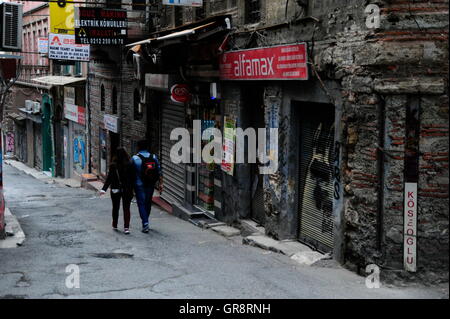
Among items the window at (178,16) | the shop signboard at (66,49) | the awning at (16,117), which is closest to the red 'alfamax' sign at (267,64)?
the window at (178,16)

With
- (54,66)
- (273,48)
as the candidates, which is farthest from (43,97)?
(273,48)

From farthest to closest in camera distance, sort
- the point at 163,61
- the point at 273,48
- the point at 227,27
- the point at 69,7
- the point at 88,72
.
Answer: the point at 88,72 < the point at 69,7 < the point at 163,61 < the point at 227,27 < the point at 273,48

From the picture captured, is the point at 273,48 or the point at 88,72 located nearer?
the point at 273,48

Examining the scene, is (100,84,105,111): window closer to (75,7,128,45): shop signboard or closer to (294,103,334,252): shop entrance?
(75,7,128,45): shop signboard

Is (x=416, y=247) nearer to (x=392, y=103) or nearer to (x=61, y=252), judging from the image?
(x=392, y=103)

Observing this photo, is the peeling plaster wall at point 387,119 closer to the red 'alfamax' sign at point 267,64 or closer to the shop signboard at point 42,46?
the red 'alfamax' sign at point 267,64

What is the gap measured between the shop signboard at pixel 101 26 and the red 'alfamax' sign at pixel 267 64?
6.03m

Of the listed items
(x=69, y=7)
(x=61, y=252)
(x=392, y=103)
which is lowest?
(x=61, y=252)

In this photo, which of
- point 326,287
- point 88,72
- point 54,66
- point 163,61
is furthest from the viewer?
point 54,66

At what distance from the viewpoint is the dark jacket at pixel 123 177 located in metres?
12.8

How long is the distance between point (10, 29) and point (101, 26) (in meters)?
6.34

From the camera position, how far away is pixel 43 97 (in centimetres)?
3688

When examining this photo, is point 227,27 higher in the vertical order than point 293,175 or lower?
higher

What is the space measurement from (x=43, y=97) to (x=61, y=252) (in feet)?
89.3
